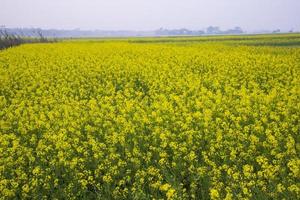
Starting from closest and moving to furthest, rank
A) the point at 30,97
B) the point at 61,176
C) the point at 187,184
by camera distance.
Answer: the point at 187,184 < the point at 61,176 < the point at 30,97

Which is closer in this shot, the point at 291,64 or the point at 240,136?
the point at 240,136

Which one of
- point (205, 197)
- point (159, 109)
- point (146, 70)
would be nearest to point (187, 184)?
point (205, 197)

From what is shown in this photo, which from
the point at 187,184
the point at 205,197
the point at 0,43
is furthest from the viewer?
the point at 0,43

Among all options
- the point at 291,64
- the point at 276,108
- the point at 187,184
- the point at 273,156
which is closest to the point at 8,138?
the point at 187,184

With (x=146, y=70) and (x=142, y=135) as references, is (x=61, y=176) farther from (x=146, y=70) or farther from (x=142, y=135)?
(x=146, y=70)

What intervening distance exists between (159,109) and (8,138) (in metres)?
3.78

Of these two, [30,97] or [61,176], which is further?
[30,97]

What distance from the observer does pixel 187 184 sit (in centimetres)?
707

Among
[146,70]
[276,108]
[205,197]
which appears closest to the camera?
[205,197]

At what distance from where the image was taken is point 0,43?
3734 cm

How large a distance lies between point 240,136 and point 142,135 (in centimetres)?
214

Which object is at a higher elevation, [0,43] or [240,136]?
[240,136]

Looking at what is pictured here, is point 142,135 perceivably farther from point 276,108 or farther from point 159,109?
point 276,108

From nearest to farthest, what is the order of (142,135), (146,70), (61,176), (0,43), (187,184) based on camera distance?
1. (187,184)
2. (61,176)
3. (142,135)
4. (146,70)
5. (0,43)
